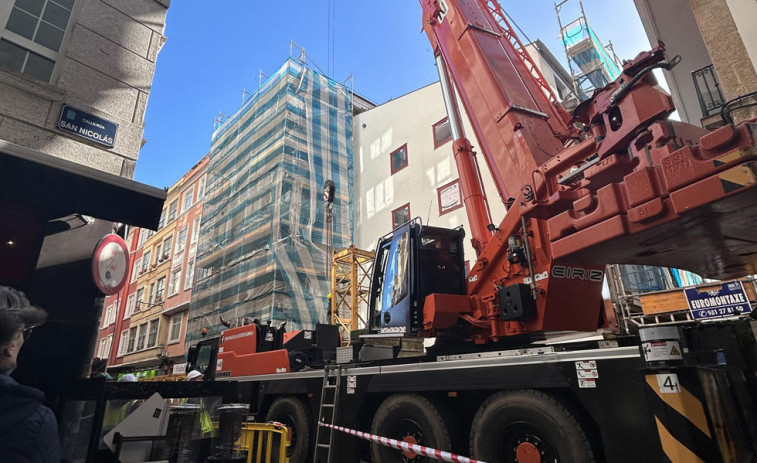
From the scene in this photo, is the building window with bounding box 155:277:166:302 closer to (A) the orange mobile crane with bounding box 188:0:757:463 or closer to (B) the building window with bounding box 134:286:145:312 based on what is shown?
(B) the building window with bounding box 134:286:145:312

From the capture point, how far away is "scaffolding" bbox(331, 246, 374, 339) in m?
16.8

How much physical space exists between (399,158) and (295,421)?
16.1m

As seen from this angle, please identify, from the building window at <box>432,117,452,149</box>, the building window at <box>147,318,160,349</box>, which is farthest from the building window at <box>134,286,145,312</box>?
the building window at <box>432,117,452,149</box>

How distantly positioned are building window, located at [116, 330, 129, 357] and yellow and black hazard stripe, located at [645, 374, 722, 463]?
38592 millimetres

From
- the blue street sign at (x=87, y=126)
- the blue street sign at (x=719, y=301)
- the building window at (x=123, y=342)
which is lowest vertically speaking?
the blue street sign at (x=719, y=301)

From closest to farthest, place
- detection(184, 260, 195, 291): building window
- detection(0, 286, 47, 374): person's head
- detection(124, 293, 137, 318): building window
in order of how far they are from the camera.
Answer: detection(0, 286, 47, 374): person's head < detection(184, 260, 195, 291): building window < detection(124, 293, 137, 318): building window

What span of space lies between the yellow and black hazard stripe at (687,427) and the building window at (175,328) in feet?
97.7

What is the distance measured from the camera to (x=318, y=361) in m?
7.84

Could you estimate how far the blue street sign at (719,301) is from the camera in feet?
30.1

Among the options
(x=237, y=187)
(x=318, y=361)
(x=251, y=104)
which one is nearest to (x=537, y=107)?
(x=318, y=361)

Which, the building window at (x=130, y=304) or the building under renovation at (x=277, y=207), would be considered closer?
the building under renovation at (x=277, y=207)

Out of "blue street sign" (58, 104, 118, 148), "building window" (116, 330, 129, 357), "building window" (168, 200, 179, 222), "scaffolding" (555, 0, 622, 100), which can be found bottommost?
"blue street sign" (58, 104, 118, 148)

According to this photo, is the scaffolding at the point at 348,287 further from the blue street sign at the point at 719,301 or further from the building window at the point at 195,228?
the building window at the point at 195,228

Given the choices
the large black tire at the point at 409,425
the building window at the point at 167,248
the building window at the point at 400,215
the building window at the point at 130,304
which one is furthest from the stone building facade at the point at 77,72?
the building window at the point at 130,304
